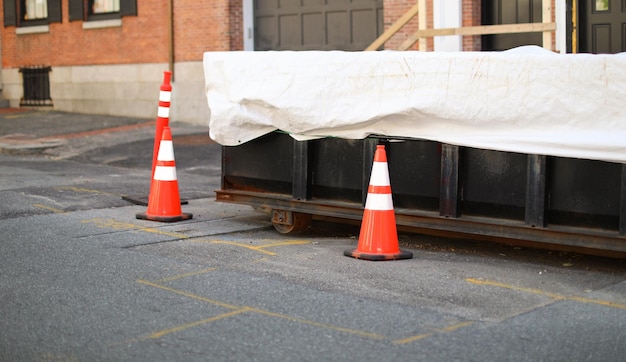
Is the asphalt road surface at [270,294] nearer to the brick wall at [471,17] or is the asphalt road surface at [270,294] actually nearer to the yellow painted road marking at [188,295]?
the yellow painted road marking at [188,295]

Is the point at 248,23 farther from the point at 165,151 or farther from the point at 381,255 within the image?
the point at 381,255

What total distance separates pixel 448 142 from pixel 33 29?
17.3 meters

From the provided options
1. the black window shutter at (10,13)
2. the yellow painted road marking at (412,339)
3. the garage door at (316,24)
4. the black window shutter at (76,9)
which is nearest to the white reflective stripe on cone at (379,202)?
the yellow painted road marking at (412,339)

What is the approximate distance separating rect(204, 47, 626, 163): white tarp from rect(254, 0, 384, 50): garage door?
330 inches

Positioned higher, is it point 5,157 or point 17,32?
point 17,32

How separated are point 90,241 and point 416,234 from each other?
279 cm

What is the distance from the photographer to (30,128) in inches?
749

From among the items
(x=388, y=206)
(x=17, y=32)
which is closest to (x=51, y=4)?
(x=17, y=32)

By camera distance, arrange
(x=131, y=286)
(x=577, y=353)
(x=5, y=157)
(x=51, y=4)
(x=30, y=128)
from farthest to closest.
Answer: (x=51, y=4), (x=30, y=128), (x=5, y=157), (x=131, y=286), (x=577, y=353)

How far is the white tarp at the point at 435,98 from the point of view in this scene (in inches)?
264

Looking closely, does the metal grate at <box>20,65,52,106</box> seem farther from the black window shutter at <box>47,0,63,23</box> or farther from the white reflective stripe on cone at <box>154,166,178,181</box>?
the white reflective stripe on cone at <box>154,166,178,181</box>

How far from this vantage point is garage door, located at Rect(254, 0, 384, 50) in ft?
55.3

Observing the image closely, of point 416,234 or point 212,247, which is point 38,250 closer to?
point 212,247

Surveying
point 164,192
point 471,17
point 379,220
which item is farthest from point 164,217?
point 471,17
